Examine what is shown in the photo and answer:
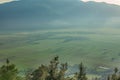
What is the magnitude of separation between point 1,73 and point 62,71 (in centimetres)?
1897

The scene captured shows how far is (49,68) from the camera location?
3031 inches

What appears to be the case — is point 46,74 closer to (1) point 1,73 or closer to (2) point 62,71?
(2) point 62,71

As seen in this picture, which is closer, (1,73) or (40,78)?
(1,73)

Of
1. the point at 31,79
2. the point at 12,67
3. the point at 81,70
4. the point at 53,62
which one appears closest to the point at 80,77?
the point at 81,70

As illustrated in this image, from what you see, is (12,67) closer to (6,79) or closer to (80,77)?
(6,79)

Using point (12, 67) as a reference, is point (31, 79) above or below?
below

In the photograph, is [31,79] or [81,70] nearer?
[81,70]

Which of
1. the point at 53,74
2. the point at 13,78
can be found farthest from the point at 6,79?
the point at 53,74

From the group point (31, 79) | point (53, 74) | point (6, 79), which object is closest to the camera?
point (6, 79)

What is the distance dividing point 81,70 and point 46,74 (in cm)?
690

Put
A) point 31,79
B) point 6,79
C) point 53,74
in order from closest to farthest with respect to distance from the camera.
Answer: point 6,79, point 53,74, point 31,79

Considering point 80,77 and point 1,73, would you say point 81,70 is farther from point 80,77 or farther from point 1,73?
point 1,73

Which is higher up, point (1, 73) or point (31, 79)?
point (1, 73)

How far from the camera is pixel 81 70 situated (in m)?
75.6
